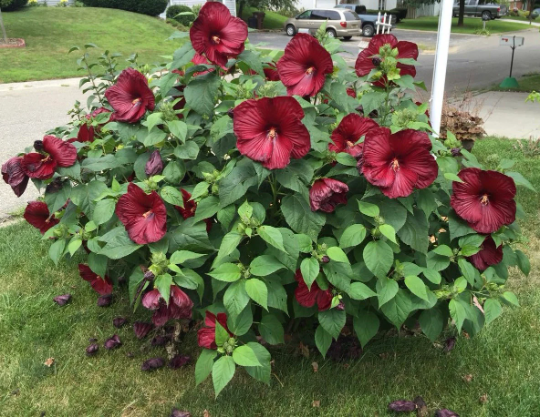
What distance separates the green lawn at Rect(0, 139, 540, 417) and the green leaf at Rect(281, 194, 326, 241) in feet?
2.61

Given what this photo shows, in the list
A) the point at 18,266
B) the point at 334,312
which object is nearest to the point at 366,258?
the point at 334,312

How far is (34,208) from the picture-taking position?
2514mm

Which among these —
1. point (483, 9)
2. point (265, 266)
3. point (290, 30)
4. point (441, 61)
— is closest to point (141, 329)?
point (265, 266)

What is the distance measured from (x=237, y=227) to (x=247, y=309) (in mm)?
318

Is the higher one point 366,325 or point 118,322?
point 366,325

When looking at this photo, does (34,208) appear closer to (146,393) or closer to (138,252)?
(138,252)

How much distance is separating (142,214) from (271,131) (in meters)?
0.58

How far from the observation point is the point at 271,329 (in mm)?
2119

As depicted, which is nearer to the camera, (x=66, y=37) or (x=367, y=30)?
(x=66, y=37)

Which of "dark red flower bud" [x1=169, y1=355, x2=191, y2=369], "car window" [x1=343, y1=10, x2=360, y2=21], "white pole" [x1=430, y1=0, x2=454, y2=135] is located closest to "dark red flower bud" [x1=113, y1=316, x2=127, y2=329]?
"dark red flower bud" [x1=169, y1=355, x2=191, y2=369]

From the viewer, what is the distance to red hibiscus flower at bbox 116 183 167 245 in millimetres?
1930

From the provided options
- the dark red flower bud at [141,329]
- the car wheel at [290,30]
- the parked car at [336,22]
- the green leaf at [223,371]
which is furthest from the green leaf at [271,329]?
the car wheel at [290,30]

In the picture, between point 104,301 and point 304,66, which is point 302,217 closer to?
point 304,66

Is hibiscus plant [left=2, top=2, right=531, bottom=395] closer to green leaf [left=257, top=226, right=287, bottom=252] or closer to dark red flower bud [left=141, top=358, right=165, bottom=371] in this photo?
green leaf [left=257, top=226, right=287, bottom=252]
